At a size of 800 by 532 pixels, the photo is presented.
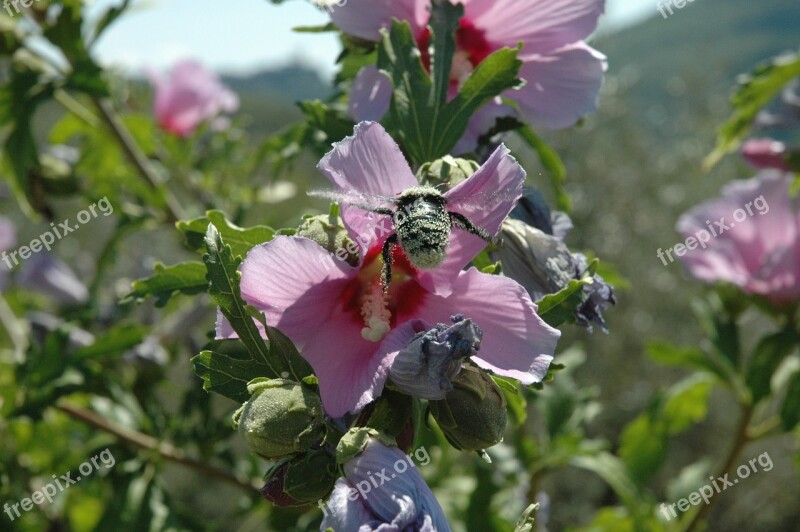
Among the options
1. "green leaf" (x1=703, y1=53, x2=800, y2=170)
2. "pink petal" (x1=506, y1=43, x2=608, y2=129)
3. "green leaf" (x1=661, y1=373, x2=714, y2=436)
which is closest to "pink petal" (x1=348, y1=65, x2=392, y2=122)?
"pink petal" (x1=506, y1=43, x2=608, y2=129)

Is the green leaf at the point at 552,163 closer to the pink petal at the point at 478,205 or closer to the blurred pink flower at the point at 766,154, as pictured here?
the pink petal at the point at 478,205

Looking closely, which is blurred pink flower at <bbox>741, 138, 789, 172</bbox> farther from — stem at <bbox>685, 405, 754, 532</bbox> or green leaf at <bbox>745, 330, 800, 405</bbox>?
stem at <bbox>685, 405, 754, 532</bbox>

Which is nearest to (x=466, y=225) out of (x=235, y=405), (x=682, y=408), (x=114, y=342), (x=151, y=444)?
(x=114, y=342)

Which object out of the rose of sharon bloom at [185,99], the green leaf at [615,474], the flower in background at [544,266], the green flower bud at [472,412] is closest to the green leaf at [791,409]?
the green leaf at [615,474]

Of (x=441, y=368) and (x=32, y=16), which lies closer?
(x=441, y=368)

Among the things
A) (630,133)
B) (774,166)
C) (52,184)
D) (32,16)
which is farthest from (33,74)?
(630,133)

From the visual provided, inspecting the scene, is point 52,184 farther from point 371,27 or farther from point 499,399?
point 499,399

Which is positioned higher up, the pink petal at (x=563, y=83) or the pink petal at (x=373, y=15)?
the pink petal at (x=373, y=15)
